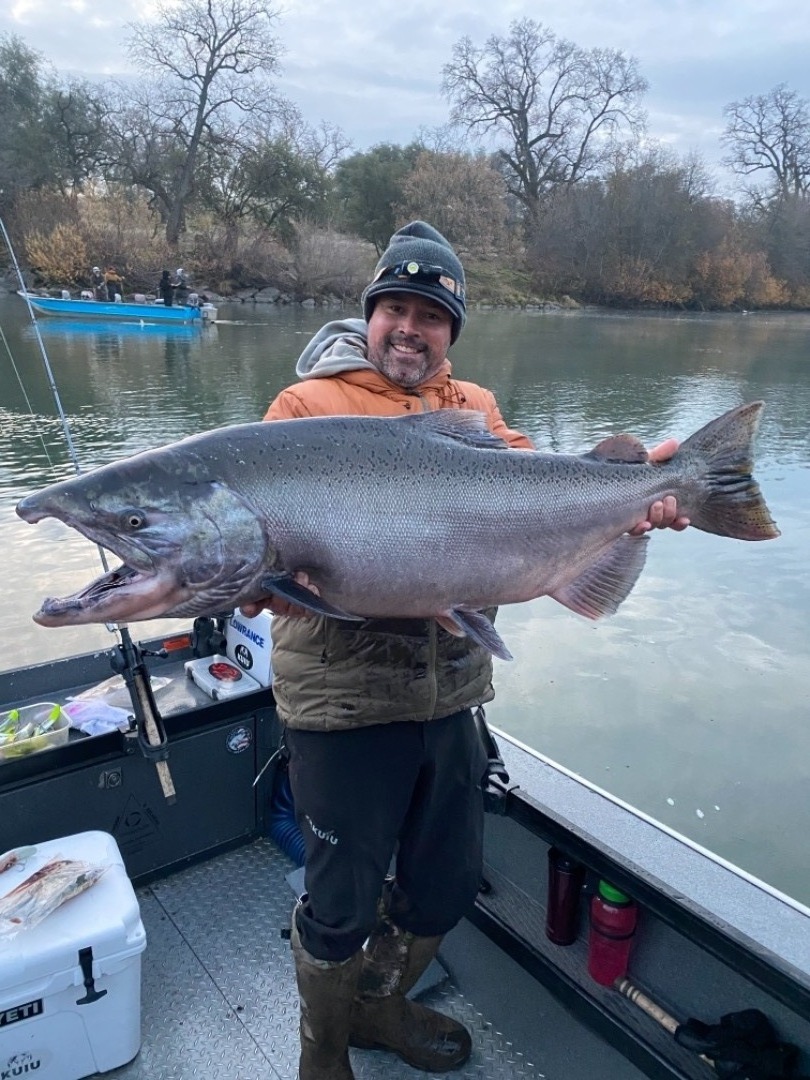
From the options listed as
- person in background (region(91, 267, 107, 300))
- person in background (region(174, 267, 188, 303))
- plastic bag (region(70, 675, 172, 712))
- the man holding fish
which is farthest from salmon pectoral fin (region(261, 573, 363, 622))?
person in background (region(174, 267, 188, 303))

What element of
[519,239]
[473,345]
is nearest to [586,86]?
[519,239]

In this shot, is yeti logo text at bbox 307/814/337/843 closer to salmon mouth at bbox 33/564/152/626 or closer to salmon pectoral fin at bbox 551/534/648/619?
salmon mouth at bbox 33/564/152/626

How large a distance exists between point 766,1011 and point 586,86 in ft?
219

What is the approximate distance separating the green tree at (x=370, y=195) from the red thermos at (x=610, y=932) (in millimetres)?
47605

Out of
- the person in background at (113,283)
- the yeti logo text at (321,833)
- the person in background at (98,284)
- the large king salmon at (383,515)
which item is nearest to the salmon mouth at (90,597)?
the large king salmon at (383,515)

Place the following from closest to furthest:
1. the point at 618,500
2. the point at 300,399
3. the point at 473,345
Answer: the point at 300,399
the point at 618,500
the point at 473,345

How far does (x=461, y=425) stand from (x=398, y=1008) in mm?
1784

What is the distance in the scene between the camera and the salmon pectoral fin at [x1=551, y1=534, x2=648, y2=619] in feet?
7.92

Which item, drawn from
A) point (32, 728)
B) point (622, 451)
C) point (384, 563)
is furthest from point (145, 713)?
point (622, 451)

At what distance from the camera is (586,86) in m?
57.7

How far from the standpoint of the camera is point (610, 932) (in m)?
2.29

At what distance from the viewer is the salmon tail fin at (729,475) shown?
245 cm

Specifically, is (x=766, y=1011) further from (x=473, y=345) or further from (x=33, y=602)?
(x=473, y=345)

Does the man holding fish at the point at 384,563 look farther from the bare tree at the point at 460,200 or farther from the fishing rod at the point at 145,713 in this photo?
the bare tree at the point at 460,200
